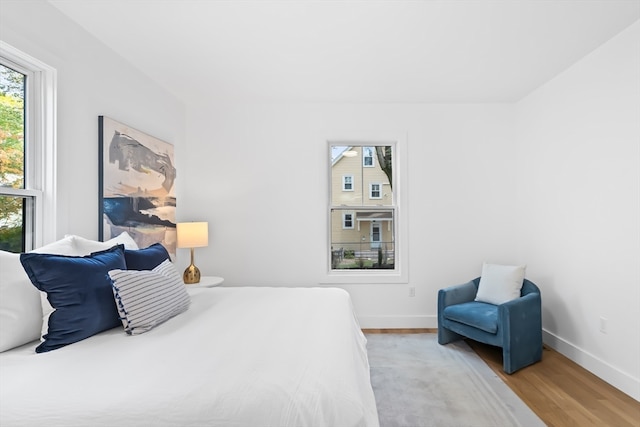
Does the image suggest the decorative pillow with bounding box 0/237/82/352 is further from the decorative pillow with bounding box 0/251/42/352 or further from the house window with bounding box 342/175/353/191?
the house window with bounding box 342/175/353/191

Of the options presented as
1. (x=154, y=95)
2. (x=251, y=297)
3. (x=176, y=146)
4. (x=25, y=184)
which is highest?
(x=154, y=95)

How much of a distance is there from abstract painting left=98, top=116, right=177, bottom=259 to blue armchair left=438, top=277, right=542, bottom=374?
2799mm

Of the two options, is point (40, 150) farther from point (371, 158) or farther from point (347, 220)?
point (371, 158)

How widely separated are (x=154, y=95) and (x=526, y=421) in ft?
12.8

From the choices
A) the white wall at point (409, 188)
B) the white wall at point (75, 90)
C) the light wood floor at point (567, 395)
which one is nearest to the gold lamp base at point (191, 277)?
the white wall at point (409, 188)

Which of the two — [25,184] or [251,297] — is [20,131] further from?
[251,297]

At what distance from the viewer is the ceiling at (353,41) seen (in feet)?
7.29

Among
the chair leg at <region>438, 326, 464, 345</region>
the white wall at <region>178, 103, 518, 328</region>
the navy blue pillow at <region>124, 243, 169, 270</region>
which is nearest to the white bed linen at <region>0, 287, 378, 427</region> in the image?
the navy blue pillow at <region>124, 243, 169, 270</region>

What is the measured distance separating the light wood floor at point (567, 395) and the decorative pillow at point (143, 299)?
2309 millimetres

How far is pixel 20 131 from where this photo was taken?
6.75ft

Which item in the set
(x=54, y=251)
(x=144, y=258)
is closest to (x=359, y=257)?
(x=144, y=258)

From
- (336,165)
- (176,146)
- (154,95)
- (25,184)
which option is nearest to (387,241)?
(336,165)

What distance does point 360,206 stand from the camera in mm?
4172

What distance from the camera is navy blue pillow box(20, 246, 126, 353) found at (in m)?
1.48
